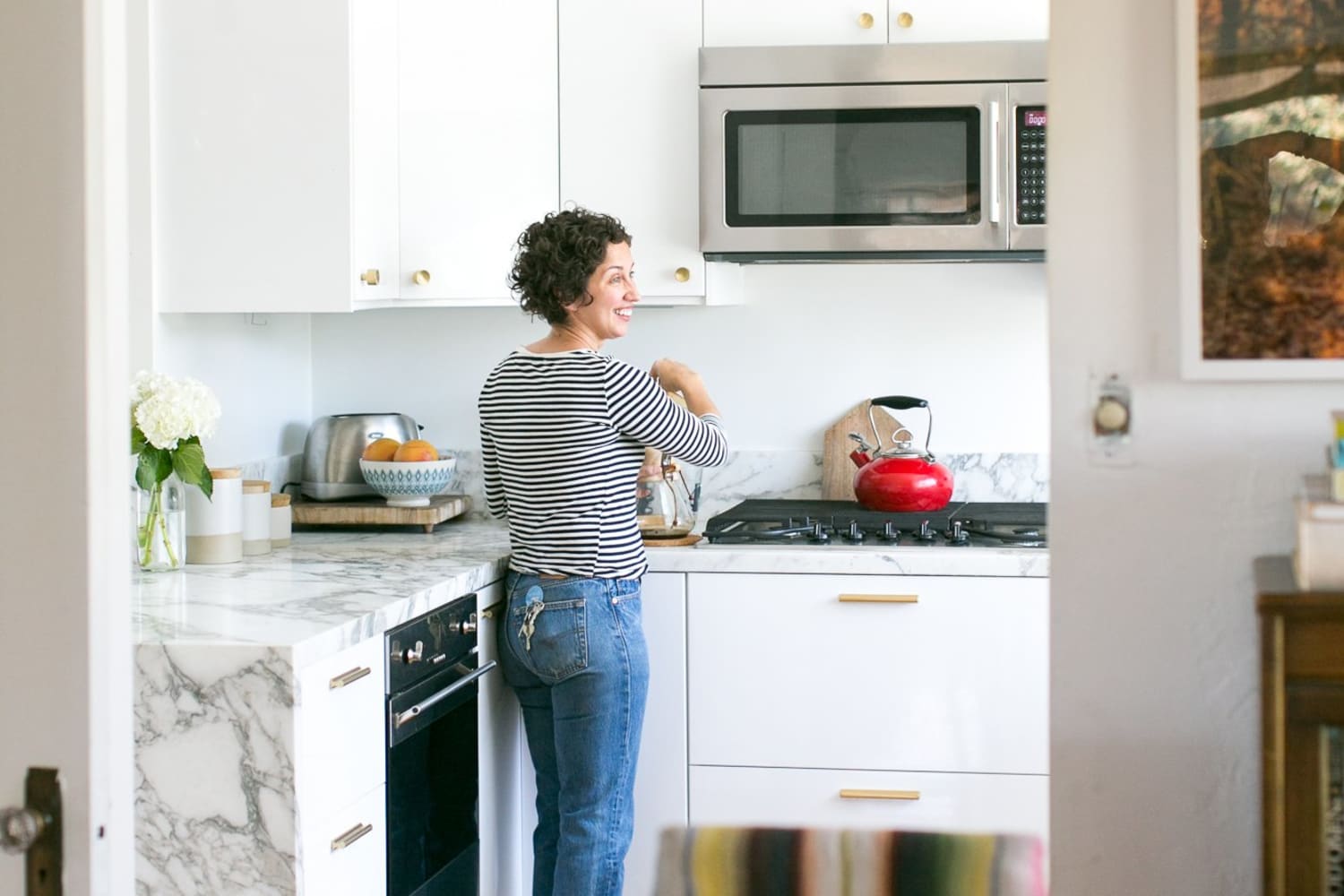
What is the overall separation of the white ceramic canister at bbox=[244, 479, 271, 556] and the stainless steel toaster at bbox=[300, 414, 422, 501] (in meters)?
0.42

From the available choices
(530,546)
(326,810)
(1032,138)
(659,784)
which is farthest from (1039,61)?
(326,810)

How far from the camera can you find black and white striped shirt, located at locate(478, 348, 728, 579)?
2.64 meters

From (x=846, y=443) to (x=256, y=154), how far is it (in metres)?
1.44

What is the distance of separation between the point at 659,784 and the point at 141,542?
109 cm

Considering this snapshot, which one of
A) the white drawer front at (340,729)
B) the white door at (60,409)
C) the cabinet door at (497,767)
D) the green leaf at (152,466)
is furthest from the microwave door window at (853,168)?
the white door at (60,409)

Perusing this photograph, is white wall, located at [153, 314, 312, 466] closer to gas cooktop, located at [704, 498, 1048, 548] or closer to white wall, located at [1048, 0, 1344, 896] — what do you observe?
gas cooktop, located at [704, 498, 1048, 548]

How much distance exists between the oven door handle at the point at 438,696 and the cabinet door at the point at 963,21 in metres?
1.55

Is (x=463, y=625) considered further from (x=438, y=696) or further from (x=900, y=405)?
(x=900, y=405)

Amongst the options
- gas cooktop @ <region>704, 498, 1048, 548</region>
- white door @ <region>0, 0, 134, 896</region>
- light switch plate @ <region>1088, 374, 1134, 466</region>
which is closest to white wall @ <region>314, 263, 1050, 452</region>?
gas cooktop @ <region>704, 498, 1048, 548</region>

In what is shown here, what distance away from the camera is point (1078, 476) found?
1.56m

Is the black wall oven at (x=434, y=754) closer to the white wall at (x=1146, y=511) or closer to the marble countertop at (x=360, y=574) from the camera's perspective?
the marble countertop at (x=360, y=574)

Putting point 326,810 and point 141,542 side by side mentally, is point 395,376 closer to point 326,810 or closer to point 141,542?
point 141,542

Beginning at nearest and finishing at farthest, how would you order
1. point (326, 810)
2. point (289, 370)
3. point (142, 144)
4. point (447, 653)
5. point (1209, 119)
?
point (1209, 119)
point (326, 810)
point (447, 653)
point (142, 144)
point (289, 370)

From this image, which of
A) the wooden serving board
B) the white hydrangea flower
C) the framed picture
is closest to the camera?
the framed picture
